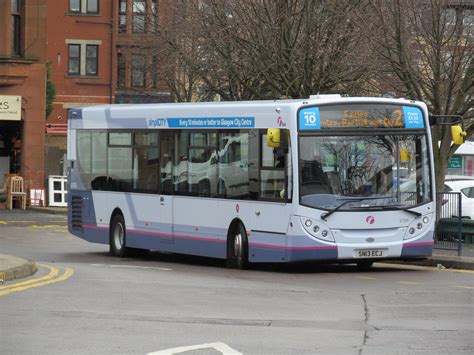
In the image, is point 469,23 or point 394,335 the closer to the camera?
point 394,335

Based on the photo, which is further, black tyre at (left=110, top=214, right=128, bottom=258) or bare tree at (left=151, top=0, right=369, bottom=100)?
bare tree at (left=151, top=0, right=369, bottom=100)

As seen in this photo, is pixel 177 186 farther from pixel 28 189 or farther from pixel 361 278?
pixel 28 189

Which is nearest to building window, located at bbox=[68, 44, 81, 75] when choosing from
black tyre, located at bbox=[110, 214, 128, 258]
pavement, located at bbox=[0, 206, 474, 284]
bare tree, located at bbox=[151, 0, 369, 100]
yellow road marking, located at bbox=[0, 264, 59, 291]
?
bare tree, located at bbox=[151, 0, 369, 100]

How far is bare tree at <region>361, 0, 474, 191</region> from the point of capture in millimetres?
23734

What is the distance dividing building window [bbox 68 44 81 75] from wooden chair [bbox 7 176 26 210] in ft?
62.9

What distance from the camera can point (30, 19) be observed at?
4450cm

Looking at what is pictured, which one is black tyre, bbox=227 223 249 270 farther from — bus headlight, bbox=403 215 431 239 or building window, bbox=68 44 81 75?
building window, bbox=68 44 81 75

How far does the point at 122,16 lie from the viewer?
62438mm

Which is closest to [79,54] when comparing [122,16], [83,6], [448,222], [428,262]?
[83,6]

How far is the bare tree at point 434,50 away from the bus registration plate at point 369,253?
20.8ft

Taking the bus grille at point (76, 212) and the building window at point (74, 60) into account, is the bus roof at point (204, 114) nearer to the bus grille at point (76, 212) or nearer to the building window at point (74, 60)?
the bus grille at point (76, 212)

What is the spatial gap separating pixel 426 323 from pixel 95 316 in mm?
3615

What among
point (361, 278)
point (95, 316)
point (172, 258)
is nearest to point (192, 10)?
point (172, 258)

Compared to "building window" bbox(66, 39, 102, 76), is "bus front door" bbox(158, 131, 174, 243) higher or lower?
lower
